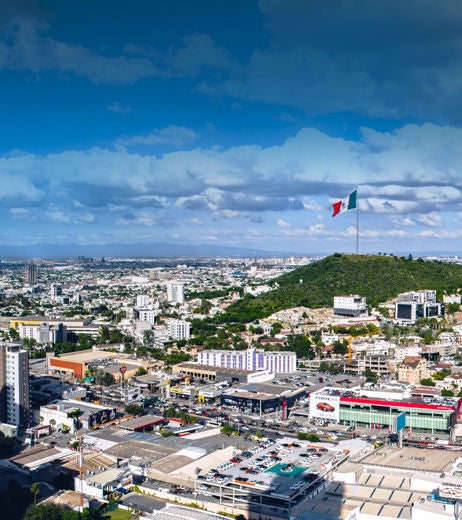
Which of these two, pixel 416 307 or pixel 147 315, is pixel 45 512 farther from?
pixel 147 315

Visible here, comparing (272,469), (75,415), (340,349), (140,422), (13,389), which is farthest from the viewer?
(340,349)

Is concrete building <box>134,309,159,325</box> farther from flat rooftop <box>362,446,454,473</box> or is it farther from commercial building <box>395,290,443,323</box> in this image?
flat rooftop <box>362,446,454,473</box>

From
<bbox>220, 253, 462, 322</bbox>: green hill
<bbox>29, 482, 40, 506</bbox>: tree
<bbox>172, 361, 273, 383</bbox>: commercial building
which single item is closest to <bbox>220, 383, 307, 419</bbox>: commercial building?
<bbox>172, 361, 273, 383</bbox>: commercial building

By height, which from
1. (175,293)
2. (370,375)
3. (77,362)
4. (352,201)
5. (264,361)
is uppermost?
(352,201)

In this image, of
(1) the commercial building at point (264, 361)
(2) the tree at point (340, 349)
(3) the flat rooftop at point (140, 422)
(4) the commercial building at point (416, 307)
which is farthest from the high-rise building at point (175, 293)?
(3) the flat rooftop at point (140, 422)

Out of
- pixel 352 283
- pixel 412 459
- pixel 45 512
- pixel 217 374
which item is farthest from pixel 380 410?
pixel 352 283

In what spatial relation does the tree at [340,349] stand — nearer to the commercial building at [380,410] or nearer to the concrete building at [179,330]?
the concrete building at [179,330]

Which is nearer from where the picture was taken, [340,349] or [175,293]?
[340,349]
